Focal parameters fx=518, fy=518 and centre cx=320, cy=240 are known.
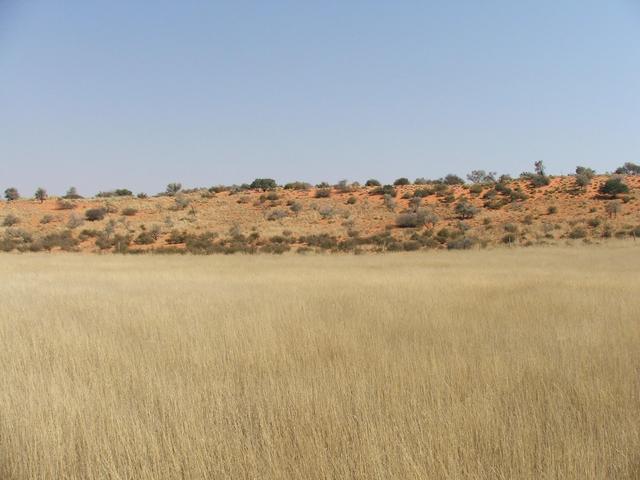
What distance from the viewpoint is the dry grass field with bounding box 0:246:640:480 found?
343 centimetres

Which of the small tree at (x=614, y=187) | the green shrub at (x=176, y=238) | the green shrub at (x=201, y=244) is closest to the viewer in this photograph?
the green shrub at (x=201, y=244)

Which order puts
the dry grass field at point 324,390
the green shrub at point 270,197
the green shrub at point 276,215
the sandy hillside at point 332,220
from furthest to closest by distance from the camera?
the green shrub at point 270,197, the green shrub at point 276,215, the sandy hillside at point 332,220, the dry grass field at point 324,390

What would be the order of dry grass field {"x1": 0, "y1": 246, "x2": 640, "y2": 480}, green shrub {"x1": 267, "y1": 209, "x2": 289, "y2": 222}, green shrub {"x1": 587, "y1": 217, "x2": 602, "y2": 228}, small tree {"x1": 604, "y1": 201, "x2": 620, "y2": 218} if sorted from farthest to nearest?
green shrub {"x1": 267, "y1": 209, "x2": 289, "y2": 222}, small tree {"x1": 604, "y1": 201, "x2": 620, "y2": 218}, green shrub {"x1": 587, "y1": 217, "x2": 602, "y2": 228}, dry grass field {"x1": 0, "y1": 246, "x2": 640, "y2": 480}

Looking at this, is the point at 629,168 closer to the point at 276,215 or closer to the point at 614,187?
the point at 614,187

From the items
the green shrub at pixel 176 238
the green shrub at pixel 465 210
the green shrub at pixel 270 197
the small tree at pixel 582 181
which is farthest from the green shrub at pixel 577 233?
the green shrub at pixel 176 238

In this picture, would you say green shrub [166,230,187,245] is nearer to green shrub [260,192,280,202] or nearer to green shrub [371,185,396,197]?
green shrub [260,192,280,202]

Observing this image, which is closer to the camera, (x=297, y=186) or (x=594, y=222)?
(x=594, y=222)

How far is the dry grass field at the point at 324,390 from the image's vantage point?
343 centimetres

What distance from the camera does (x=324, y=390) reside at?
464 centimetres

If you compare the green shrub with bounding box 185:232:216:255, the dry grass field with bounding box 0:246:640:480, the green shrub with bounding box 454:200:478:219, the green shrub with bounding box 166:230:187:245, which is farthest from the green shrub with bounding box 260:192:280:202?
the dry grass field with bounding box 0:246:640:480

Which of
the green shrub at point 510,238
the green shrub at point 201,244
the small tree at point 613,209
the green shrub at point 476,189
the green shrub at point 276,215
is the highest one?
the green shrub at point 476,189

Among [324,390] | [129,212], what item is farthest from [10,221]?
[324,390]

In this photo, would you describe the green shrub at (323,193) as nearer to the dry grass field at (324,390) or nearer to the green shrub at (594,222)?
the green shrub at (594,222)

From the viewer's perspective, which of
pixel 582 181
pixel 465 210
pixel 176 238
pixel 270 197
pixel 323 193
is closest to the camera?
pixel 176 238
